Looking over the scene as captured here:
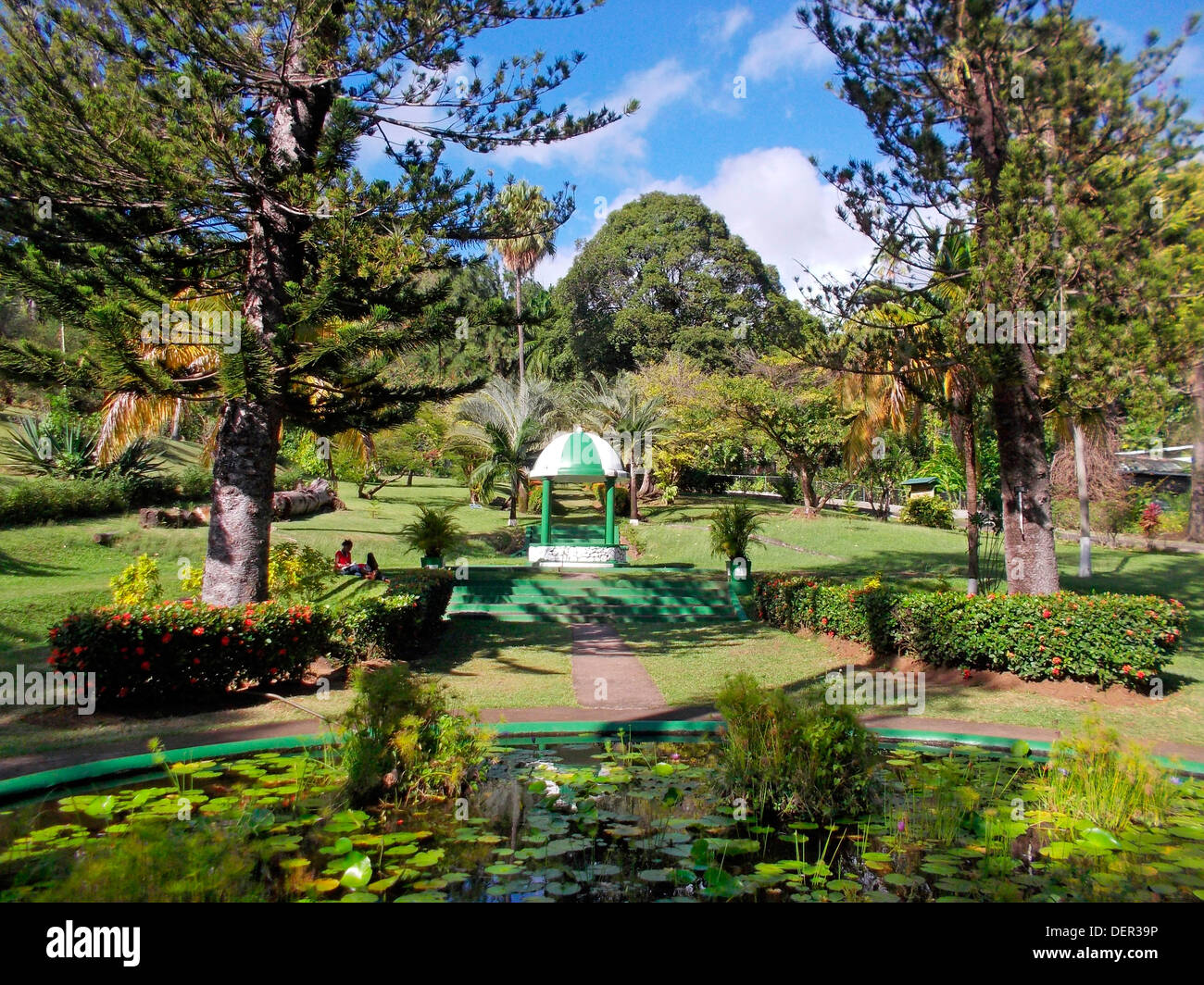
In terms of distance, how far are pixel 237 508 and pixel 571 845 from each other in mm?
6317

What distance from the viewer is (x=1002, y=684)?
872 centimetres

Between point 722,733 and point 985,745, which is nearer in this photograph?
point 722,733

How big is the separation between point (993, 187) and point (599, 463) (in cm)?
1072

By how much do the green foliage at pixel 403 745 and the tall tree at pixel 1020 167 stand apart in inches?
280

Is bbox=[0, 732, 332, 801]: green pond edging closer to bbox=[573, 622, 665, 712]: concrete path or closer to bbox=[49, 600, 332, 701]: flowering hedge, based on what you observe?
bbox=[49, 600, 332, 701]: flowering hedge

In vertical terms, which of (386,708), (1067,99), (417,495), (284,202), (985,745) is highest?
(1067,99)

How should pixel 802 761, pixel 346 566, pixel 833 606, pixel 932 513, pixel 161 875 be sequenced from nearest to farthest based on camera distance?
1. pixel 161 875
2. pixel 802 761
3. pixel 833 606
4. pixel 346 566
5. pixel 932 513

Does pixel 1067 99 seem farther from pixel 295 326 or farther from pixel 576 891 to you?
pixel 576 891

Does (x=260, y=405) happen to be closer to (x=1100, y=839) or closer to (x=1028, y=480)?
(x=1100, y=839)

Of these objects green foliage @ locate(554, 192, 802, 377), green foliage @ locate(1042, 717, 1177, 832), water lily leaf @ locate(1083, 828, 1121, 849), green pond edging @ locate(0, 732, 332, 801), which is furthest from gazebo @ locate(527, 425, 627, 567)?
green foliage @ locate(554, 192, 802, 377)

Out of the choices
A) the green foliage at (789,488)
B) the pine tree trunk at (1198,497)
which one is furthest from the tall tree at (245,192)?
the green foliage at (789,488)

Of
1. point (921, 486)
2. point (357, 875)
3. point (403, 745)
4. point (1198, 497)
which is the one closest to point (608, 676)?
point (403, 745)

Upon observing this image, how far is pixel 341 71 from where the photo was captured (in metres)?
8.59
